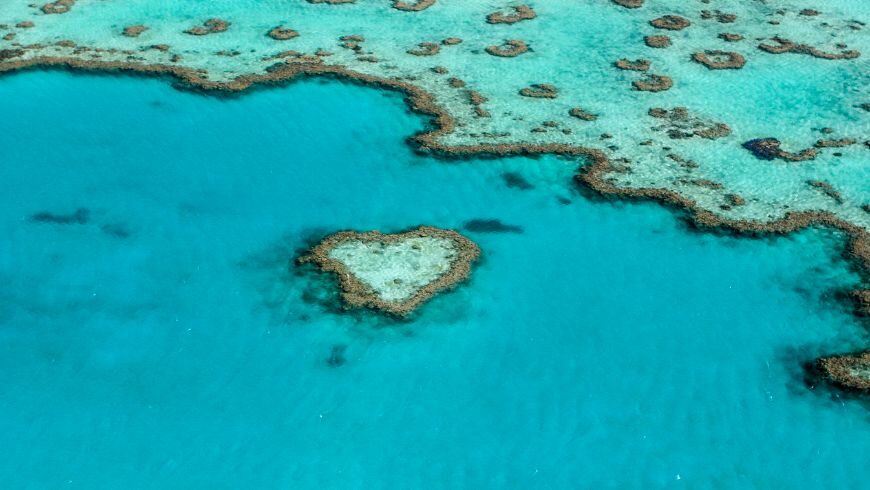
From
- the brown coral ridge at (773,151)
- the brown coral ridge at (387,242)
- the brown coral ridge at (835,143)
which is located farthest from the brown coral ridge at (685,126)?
the brown coral ridge at (387,242)

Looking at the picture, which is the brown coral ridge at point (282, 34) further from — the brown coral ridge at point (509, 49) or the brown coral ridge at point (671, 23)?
the brown coral ridge at point (671, 23)

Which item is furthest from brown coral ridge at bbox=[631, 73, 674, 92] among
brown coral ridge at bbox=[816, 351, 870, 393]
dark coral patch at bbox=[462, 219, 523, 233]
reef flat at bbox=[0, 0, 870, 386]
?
brown coral ridge at bbox=[816, 351, 870, 393]

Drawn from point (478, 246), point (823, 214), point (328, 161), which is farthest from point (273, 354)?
point (823, 214)

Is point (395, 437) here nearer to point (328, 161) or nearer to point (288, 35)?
point (328, 161)

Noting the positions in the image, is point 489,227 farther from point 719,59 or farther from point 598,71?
point 719,59

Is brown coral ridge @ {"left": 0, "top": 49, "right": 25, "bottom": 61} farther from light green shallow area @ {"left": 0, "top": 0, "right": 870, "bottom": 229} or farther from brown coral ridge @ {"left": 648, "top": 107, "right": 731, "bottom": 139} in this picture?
brown coral ridge @ {"left": 648, "top": 107, "right": 731, "bottom": 139}

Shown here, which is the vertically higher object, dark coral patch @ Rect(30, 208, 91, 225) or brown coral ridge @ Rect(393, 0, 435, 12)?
brown coral ridge @ Rect(393, 0, 435, 12)
